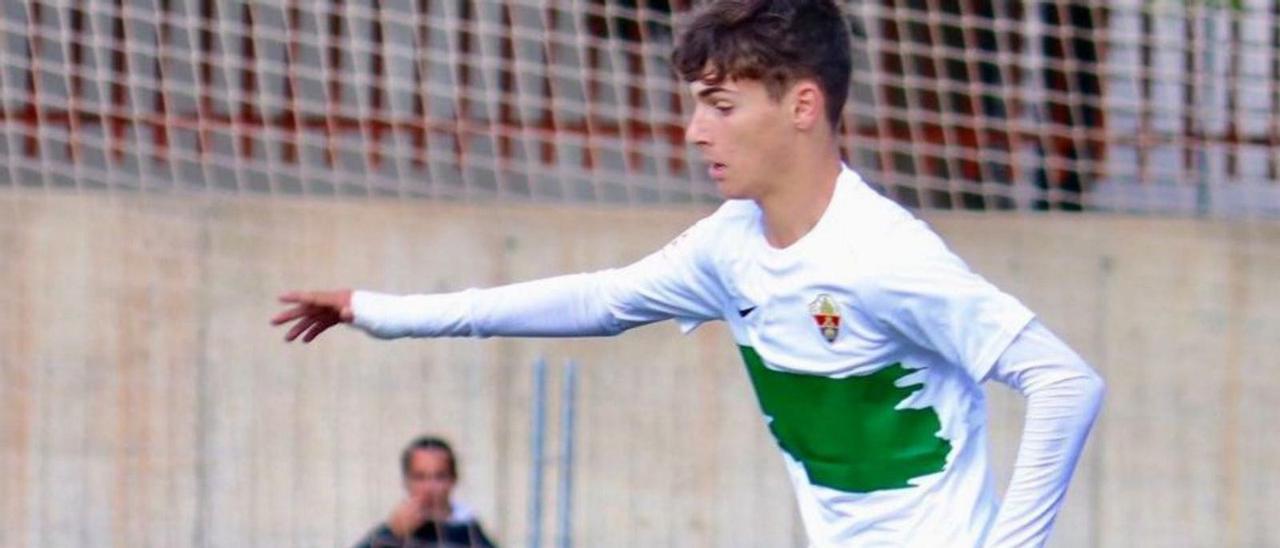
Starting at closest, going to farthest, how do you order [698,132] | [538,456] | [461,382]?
[698,132], [538,456], [461,382]

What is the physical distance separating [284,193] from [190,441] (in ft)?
3.37

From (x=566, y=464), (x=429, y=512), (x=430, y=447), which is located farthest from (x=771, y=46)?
(x=566, y=464)

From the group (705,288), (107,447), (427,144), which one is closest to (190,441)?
(107,447)

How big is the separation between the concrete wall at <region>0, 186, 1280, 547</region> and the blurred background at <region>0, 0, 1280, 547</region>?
1cm

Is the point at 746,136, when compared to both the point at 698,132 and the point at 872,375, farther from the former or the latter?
the point at 872,375

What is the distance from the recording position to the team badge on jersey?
3604mm

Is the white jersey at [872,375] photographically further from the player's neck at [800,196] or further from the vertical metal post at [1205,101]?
the vertical metal post at [1205,101]

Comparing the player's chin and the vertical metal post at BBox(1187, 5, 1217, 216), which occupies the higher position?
the vertical metal post at BBox(1187, 5, 1217, 216)

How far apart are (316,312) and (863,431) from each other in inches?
35.6

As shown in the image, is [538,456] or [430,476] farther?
[538,456]

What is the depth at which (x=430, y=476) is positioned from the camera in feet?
24.5

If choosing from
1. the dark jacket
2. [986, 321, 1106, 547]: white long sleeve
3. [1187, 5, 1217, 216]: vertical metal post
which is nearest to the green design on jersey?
[986, 321, 1106, 547]: white long sleeve

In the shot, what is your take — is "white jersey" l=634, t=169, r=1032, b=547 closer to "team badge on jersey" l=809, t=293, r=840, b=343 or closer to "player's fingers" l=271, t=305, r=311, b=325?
Answer: "team badge on jersey" l=809, t=293, r=840, b=343

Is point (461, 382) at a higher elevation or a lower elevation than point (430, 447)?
higher
